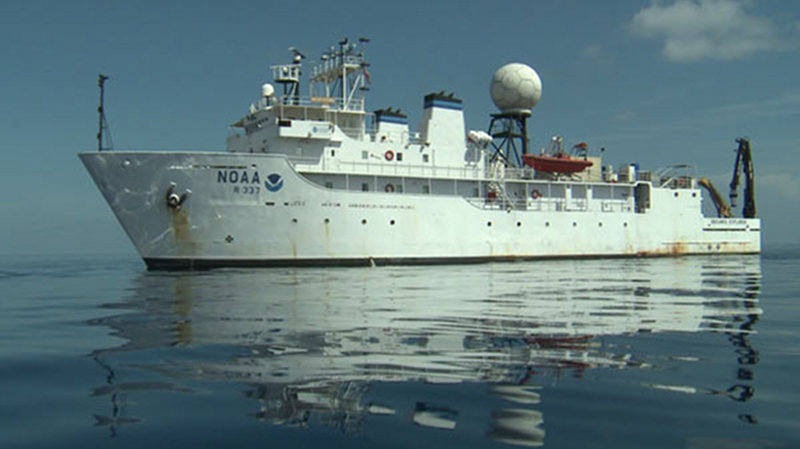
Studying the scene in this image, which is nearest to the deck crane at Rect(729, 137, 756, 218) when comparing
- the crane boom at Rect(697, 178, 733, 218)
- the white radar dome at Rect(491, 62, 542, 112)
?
the crane boom at Rect(697, 178, 733, 218)

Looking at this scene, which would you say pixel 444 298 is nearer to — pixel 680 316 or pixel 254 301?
pixel 254 301

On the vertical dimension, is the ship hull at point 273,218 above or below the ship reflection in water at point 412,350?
above

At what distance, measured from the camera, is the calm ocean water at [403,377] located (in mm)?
3689

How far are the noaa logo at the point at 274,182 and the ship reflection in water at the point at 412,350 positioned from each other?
1250 cm

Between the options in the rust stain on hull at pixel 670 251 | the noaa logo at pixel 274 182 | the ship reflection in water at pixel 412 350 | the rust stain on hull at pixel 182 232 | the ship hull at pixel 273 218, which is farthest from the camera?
the rust stain on hull at pixel 670 251

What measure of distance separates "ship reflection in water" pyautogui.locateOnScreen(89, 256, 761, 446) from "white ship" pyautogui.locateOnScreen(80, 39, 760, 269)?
40.1 ft

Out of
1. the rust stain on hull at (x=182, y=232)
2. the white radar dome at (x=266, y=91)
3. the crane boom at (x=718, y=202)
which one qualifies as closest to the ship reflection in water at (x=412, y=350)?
the rust stain on hull at (x=182, y=232)

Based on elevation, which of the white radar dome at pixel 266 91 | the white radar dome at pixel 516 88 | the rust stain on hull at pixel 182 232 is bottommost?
the rust stain on hull at pixel 182 232

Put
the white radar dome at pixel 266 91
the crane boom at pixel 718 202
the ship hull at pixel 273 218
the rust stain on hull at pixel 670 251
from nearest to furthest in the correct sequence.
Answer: the ship hull at pixel 273 218 < the white radar dome at pixel 266 91 < the rust stain on hull at pixel 670 251 < the crane boom at pixel 718 202

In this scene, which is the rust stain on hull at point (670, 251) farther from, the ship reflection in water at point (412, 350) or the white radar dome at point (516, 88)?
the ship reflection in water at point (412, 350)

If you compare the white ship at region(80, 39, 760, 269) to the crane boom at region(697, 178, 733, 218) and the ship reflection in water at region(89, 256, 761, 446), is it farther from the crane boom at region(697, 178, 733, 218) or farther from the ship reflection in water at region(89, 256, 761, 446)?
the ship reflection in water at region(89, 256, 761, 446)

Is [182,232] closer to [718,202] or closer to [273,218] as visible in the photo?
[273,218]

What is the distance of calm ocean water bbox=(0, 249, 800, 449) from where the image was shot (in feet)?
12.1

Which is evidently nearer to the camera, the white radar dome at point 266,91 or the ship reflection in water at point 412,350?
the ship reflection in water at point 412,350
